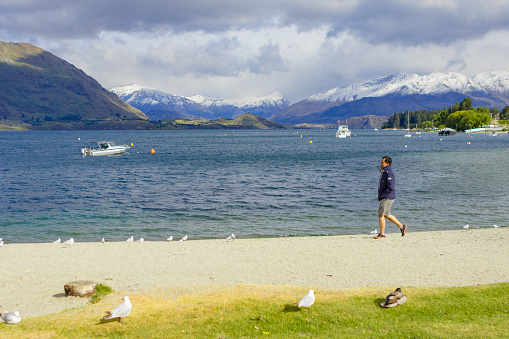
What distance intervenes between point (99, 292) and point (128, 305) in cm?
356

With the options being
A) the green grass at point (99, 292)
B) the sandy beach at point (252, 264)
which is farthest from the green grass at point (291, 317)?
the sandy beach at point (252, 264)

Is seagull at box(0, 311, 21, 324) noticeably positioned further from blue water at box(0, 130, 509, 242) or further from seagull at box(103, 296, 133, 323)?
blue water at box(0, 130, 509, 242)

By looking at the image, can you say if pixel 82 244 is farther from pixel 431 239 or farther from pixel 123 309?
pixel 431 239

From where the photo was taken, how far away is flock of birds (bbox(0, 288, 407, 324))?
11.0 m

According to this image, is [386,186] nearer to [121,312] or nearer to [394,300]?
[394,300]

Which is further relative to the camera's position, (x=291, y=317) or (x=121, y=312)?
(x=291, y=317)

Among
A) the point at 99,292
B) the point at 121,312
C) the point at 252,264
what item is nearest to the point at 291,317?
the point at 121,312

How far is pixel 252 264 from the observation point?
60.6ft

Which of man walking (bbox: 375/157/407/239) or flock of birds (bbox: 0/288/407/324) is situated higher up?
man walking (bbox: 375/157/407/239)

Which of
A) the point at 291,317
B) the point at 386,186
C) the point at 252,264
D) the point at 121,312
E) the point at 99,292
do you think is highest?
the point at 386,186

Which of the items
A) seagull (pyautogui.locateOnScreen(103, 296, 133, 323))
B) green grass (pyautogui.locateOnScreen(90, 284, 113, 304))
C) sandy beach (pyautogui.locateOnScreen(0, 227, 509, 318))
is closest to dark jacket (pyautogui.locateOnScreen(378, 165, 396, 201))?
sandy beach (pyautogui.locateOnScreen(0, 227, 509, 318))

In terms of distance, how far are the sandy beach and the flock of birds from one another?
1419 millimetres

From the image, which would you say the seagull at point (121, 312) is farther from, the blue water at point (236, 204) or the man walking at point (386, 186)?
the blue water at point (236, 204)

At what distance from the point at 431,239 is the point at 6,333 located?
64.6 feet
